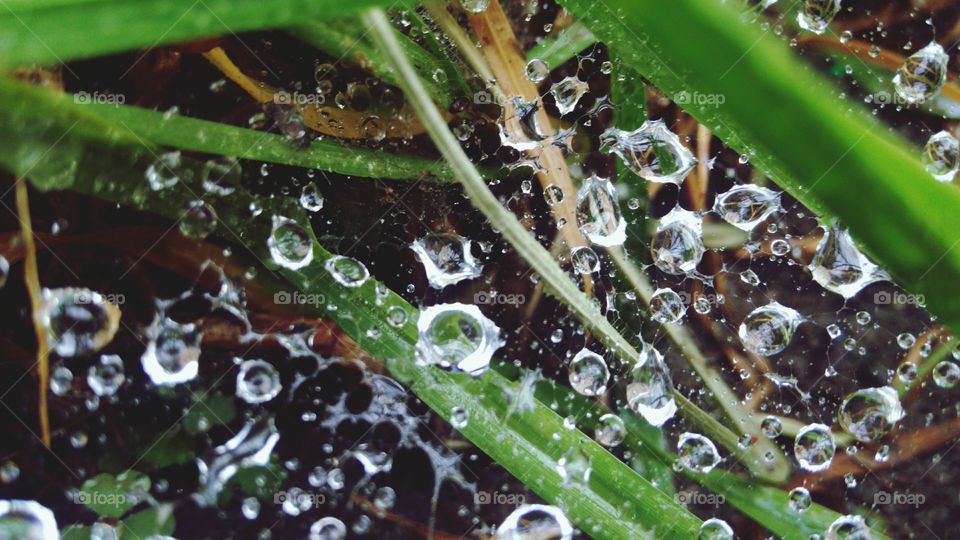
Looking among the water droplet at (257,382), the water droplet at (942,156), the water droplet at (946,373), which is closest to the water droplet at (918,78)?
the water droplet at (942,156)

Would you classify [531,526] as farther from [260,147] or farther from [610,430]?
[260,147]

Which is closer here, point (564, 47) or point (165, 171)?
point (165, 171)

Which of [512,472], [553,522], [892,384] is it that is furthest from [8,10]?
[892,384]

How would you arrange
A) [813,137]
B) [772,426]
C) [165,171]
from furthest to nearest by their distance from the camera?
[772,426], [165,171], [813,137]

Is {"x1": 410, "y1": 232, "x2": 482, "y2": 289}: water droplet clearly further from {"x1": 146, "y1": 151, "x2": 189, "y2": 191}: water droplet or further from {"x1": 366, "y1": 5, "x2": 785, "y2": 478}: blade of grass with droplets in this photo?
{"x1": 146, "y1": 151, "x2": 189, "y2": 191}: water droplet

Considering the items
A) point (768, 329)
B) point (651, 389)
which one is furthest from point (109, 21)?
point (768, 329)

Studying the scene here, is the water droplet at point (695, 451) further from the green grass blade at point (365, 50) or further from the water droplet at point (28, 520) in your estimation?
the water droplet at point (28, 520)

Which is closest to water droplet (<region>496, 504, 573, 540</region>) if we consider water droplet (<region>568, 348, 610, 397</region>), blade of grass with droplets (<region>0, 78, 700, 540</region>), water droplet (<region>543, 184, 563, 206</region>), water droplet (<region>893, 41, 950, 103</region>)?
blade of grass with droplets (<region>0, 78, 700, 540</region>)
